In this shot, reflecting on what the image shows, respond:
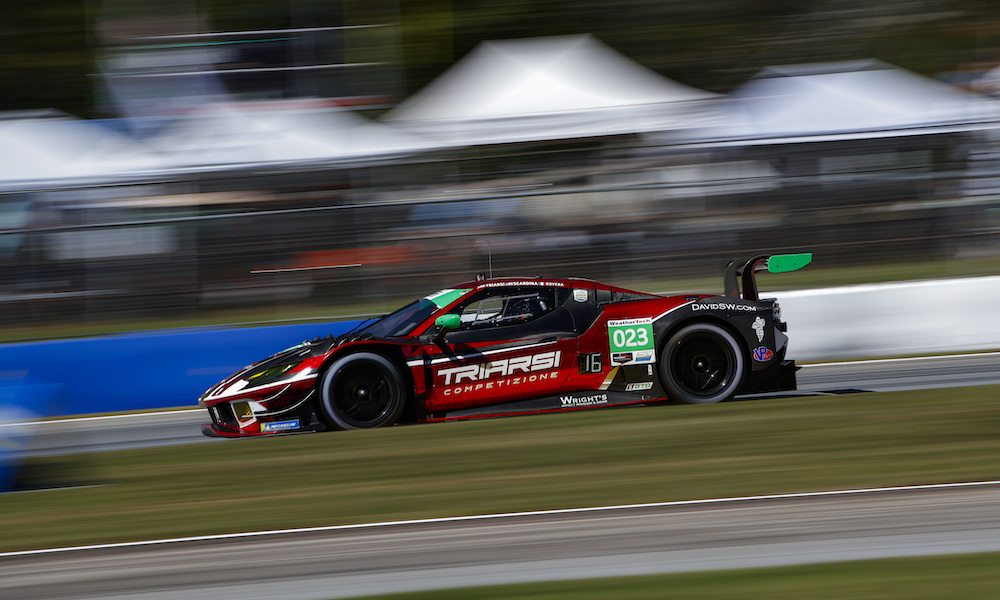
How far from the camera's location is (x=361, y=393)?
25.6 feet

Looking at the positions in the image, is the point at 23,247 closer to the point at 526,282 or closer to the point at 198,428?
the point at 198,428

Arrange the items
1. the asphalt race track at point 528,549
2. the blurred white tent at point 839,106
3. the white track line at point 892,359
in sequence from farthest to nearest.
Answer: the blurred white tent at point 839,106
the white track line at point 892,359
the asphalt race track at point 528,549

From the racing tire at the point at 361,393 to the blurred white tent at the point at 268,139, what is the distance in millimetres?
6255

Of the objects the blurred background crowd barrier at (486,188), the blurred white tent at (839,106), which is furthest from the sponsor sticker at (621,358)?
the blurred white tent at (839,106)

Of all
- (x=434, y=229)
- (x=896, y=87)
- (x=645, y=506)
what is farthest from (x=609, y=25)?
(x=645, y=506)

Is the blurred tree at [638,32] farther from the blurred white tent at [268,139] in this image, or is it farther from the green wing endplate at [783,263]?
the green wing endplate at [783,263]

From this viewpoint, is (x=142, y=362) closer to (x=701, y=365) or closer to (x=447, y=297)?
(x=447, y=297)

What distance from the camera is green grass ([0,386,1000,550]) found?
5.47 meters

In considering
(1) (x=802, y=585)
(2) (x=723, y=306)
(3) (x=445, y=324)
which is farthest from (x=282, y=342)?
(1) (x=802, y=585)

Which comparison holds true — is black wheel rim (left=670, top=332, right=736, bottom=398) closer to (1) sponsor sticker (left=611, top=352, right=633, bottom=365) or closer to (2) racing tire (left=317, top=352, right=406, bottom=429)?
(1) sponsor sticker (left=611, top=352, right=633, bottom=365)

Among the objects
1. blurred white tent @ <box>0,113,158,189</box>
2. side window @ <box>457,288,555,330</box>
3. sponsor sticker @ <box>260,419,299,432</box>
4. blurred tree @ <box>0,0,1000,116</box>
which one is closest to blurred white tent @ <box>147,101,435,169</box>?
blurred white tent @ <box>0,113,158,189</box>

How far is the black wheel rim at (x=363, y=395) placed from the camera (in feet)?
25.4

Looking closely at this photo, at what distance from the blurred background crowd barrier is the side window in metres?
3.50

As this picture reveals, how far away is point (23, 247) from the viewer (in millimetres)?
11109
